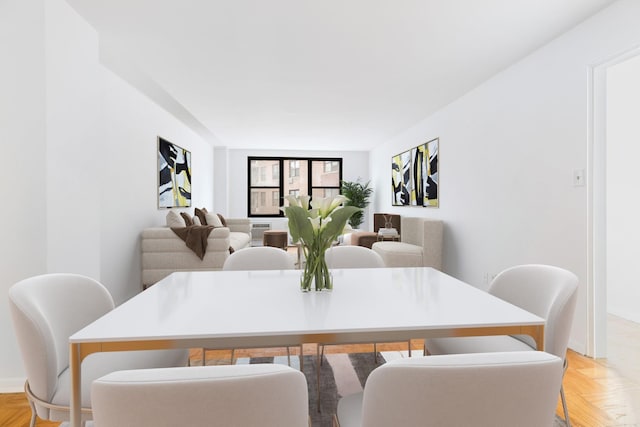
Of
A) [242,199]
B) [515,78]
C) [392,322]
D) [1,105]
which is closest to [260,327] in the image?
[392,322]

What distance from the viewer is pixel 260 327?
111 cm

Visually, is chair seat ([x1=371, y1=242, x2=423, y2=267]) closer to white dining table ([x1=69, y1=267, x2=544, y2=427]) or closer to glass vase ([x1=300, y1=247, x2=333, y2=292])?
white dining table ([x1=69, y1=267, x2=544, y2=427])

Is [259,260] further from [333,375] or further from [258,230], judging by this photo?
[258,230]

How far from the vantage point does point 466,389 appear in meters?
0.70

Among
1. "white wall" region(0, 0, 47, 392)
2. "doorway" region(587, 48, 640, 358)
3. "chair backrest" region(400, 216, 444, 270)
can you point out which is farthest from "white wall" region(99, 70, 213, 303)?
"doorway" region(587, 48, 640, 358)

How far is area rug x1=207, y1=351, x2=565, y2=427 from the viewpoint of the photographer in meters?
1.98

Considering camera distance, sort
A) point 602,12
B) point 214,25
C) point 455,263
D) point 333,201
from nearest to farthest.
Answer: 1. point 333,201
2. point 602,12
3. point 214,25
4. point 455,263

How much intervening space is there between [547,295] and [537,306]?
0.23ft

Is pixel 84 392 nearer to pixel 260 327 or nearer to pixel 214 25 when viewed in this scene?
pixel 260 327

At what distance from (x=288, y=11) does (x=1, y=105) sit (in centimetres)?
197

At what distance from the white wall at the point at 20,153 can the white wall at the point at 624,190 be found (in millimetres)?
4798

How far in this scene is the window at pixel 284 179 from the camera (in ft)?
30.9

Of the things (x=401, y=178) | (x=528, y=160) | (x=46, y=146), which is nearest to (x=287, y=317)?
(x=46, y=146)

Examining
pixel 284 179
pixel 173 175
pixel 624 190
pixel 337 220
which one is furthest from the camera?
pixel 284 179
